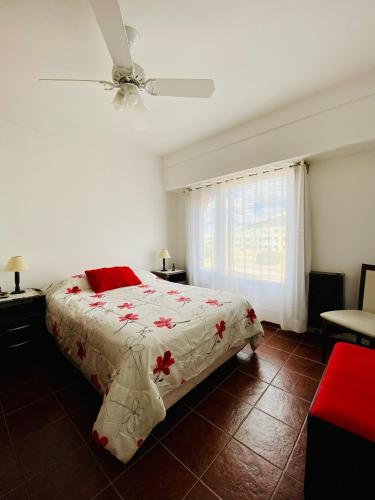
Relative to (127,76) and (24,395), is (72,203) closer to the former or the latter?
(127,76)

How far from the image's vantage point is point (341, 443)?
0.93 m

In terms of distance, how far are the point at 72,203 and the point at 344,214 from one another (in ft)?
11.3

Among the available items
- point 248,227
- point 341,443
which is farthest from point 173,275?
point 341,443

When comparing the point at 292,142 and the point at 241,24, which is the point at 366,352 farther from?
the point at 241,24

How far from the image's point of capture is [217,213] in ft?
11.5

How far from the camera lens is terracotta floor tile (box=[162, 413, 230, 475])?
4.03 feet

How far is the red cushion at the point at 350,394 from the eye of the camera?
0.93 metres

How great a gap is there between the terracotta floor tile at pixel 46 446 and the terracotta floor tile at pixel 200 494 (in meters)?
0.73

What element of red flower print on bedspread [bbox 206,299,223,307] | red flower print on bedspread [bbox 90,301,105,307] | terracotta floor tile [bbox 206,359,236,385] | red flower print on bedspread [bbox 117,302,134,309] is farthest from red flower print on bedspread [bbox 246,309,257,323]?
red flower print on bedspread [bbox 90,301,105,307]

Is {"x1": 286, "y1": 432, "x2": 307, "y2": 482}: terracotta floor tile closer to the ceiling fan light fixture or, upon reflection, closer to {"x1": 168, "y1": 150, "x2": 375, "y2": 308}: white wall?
{"x1": 168, "y1": 150, "x2": 375, "y2": 308}: white wall

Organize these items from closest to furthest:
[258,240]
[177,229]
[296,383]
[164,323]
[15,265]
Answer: [164,323]
[296,383]
[15,265]
[258,240]
[177,229]

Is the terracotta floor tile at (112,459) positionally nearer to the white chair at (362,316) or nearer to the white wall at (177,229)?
the white chair at (362,316)

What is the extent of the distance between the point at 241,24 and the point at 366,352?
2.40m

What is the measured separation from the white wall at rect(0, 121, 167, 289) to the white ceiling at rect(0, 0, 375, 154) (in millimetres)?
430
